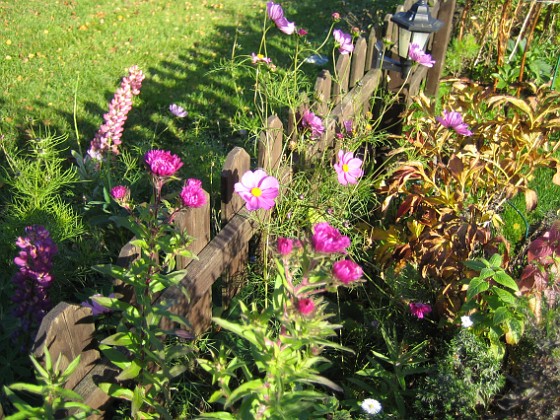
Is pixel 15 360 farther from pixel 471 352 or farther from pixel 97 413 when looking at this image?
pixel 471 352

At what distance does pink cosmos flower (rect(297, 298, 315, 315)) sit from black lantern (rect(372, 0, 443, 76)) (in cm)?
187

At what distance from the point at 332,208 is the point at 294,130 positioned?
14.8 inches

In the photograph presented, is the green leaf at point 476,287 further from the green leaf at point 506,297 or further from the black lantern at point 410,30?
the black lantern at point 410,30

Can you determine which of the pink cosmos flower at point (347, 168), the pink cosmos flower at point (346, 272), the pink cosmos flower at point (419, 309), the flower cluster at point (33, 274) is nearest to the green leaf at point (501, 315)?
the pink cosmos flower at point (419, 309)

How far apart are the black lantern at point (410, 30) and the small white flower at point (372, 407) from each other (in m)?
1.74

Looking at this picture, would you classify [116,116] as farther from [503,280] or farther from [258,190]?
[503,280]

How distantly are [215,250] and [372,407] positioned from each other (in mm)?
768

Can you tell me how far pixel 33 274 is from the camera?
188 cm

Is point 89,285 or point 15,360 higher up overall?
point 15,360

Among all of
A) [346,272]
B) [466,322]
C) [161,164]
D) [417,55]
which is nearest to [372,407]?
[466,322]

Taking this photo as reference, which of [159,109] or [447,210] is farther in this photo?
[159,109]

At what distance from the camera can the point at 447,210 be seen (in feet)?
8.47

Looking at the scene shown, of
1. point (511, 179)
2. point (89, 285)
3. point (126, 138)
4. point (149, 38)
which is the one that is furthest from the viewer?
point (149, 38)

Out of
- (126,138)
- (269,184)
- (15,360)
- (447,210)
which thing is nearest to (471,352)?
(447,210)
